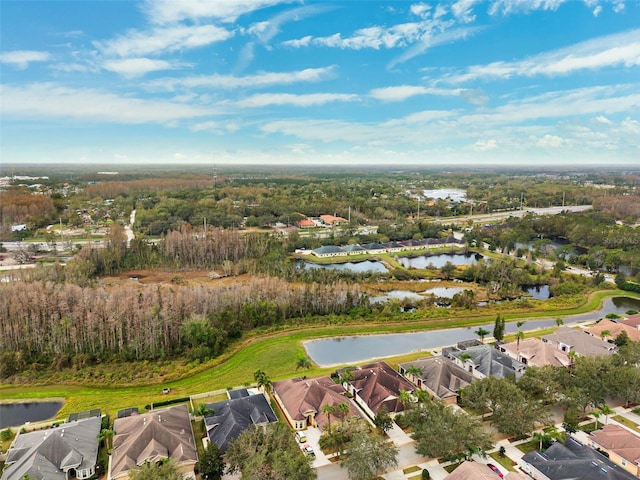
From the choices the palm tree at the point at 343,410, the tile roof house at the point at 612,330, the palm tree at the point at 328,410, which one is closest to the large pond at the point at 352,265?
the tile roof house at the point at 612,330

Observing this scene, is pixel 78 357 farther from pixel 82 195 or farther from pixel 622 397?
pixel 82 195

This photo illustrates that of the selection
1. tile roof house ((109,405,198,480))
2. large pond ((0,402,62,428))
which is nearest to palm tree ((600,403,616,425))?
tile roof house ((109,405,198,480))

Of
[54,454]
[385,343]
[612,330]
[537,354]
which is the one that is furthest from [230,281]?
[612,330]

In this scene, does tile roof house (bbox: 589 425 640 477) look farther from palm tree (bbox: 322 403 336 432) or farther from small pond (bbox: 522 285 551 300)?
small pond (bbox: 522 285 551 300)

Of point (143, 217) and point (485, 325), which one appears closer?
point (485, 325)

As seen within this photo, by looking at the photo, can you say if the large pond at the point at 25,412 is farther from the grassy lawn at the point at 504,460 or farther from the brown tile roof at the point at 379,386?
the grassy lawn at the point at 504,460

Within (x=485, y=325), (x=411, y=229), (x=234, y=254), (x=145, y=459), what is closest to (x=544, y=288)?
(x=485, y=325)
